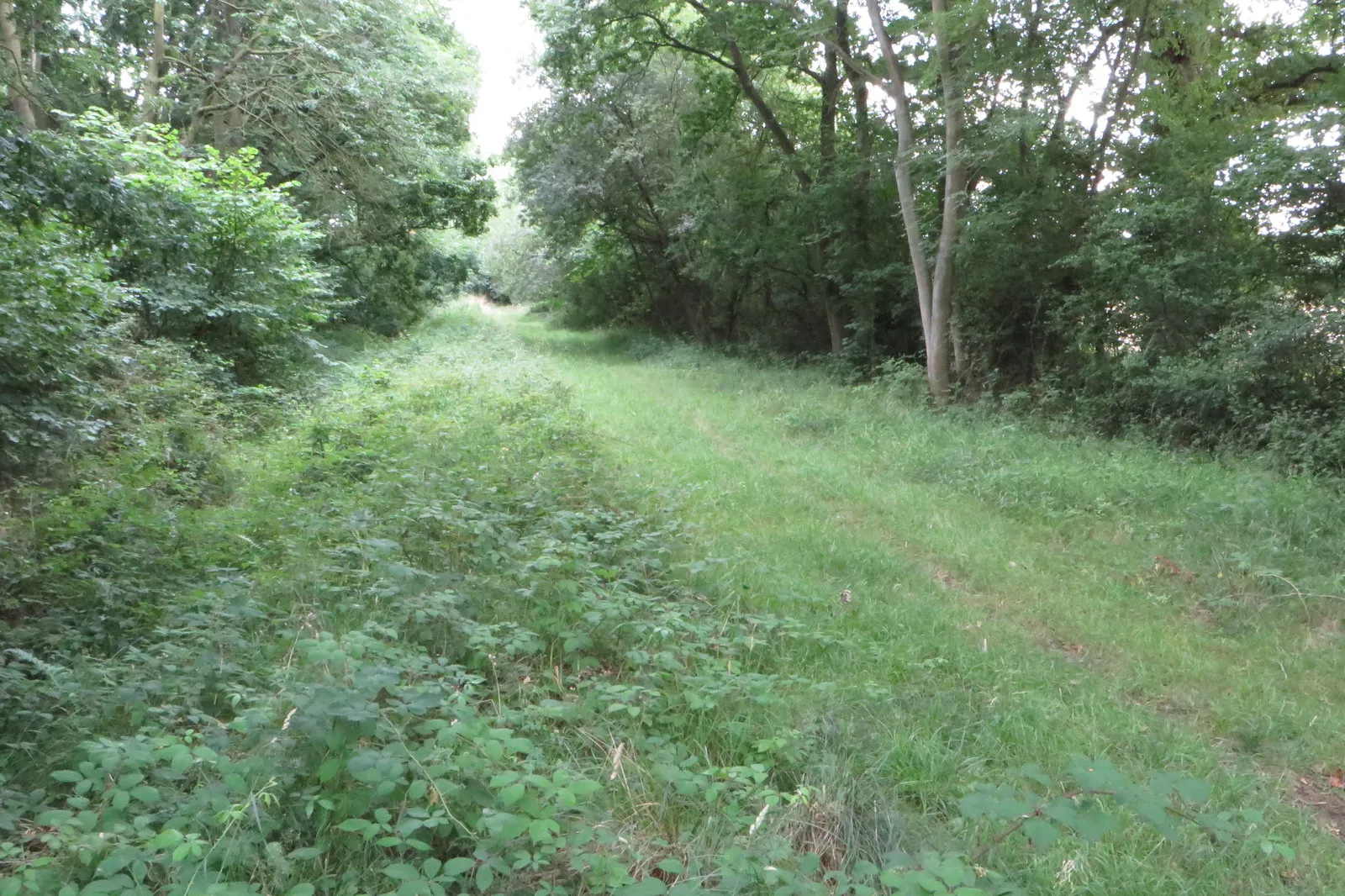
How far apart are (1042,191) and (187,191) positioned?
12.5 m

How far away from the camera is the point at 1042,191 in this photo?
1370 cm

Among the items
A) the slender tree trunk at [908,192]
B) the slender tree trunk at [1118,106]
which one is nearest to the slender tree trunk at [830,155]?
the slender tree trunk at [908,192]

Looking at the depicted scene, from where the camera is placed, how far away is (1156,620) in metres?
6.03

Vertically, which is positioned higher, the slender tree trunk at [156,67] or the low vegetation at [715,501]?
the slender tree trunk at [156,67]

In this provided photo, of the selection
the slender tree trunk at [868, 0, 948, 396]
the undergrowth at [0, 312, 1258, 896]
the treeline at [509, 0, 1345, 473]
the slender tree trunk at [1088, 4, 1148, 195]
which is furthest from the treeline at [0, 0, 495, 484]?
the slender tree trunk at [1088, 4, 1148, 195]

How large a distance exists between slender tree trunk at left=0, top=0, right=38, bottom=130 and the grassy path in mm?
6185

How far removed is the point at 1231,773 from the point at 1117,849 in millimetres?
1185

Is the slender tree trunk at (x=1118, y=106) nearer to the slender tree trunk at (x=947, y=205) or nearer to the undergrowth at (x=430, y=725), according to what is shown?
the slender tree trunk at (x=947, y=205)

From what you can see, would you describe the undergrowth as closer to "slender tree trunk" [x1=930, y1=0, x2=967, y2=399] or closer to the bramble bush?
the bramble bush

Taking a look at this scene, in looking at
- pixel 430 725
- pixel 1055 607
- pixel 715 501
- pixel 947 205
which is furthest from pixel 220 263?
pixel 1055 607

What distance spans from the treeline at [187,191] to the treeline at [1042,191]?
4892 mm

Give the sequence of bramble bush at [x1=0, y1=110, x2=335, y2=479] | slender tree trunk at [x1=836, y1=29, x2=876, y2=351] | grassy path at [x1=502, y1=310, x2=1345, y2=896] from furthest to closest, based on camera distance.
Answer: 1. slender tree trunk at [x1=836, y1=29, x2=876, y2=351]
2. bramble bush at [x1=0, y1=110, x2=335, y2=479]
3. grassy path at [x1=502, y1=310, x2=1345, y2=896]

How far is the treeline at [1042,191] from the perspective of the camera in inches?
412

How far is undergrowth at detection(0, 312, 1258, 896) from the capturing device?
277 cm
